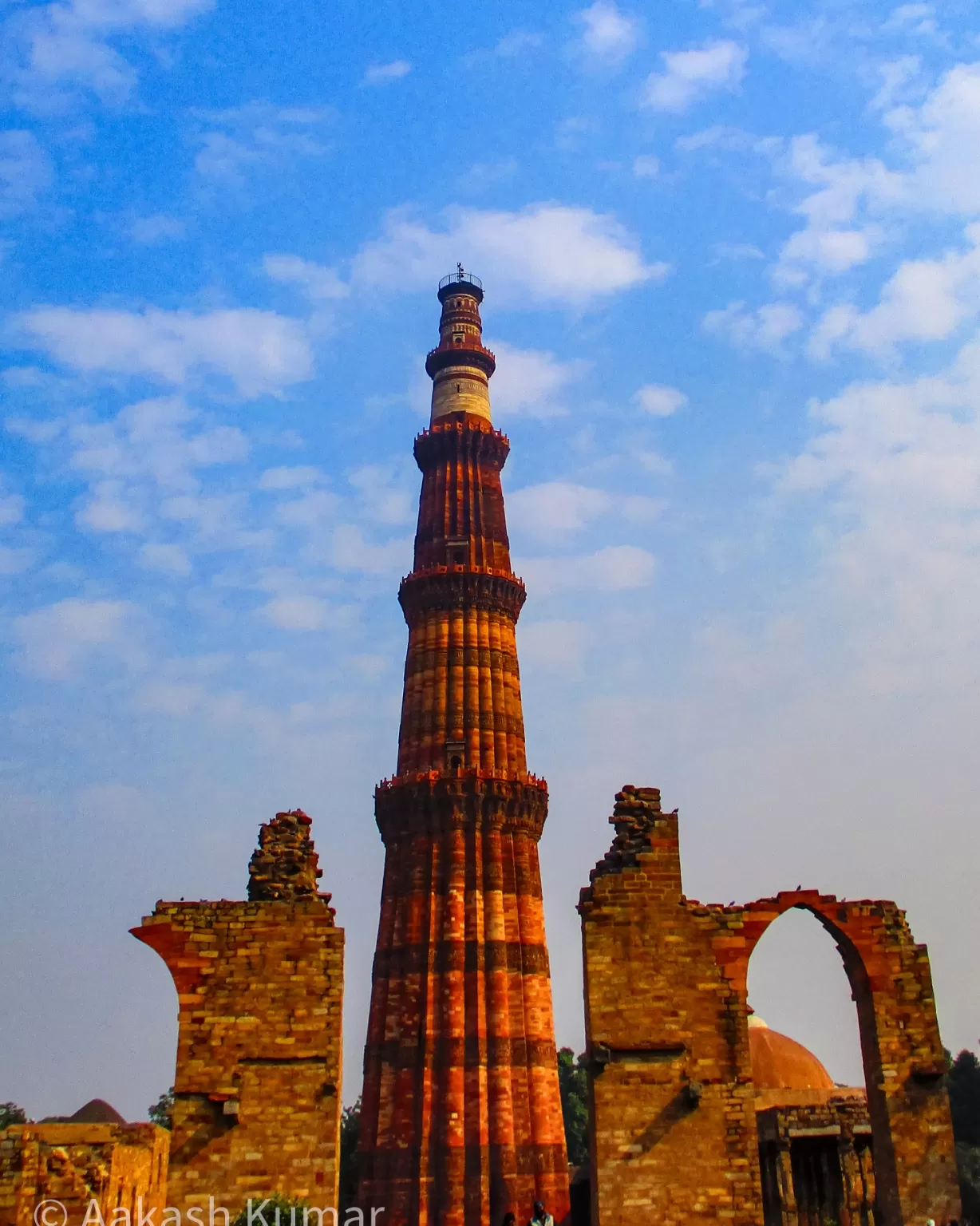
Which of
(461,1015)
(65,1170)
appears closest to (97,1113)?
(461,1015)

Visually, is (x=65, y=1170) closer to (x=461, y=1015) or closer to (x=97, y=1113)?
(x=461, y=1015)

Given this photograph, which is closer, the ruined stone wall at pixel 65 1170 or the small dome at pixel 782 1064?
the ruined stone wall at pixel 65 1170

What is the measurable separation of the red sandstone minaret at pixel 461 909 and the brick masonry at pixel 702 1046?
1166cm

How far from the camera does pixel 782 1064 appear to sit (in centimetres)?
3525

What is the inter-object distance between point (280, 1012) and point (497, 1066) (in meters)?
12.8

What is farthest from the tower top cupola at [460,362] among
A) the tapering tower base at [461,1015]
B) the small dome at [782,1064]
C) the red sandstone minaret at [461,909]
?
the small dome at [782,1064]

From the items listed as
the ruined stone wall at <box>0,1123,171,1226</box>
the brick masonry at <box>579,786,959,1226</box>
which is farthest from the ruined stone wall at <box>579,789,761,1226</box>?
the ruined stone wall at <box>0,1123,171,1226</box>

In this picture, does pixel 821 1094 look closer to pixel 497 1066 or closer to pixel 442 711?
pixel 497 1066

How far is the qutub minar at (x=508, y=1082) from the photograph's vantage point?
14.7 metres

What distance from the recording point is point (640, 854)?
16.7 meters

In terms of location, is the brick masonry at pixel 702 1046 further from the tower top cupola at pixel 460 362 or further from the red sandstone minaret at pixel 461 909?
the tower top cupola at pixel 460 362

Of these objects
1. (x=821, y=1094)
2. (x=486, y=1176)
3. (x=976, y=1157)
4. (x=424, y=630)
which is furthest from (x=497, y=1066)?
(x=976, y=1157)

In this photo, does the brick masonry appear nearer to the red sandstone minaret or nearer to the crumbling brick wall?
the crumbling brick wall

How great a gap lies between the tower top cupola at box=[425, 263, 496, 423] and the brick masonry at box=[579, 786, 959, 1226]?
817 inches
